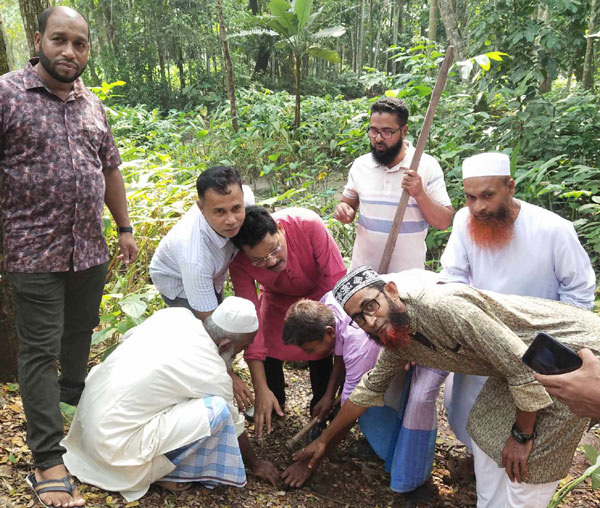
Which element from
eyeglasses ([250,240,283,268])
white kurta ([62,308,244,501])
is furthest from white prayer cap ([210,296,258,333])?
eyeglasses ([250,240,283,268])

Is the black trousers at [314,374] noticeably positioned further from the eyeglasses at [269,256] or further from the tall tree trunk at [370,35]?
the tall tree trunk at [370,35]

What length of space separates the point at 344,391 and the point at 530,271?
1.05 meters

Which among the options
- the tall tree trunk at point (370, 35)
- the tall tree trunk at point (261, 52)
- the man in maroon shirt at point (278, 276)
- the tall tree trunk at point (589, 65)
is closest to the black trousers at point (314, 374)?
the man in maroon shirt at point (278, 276)

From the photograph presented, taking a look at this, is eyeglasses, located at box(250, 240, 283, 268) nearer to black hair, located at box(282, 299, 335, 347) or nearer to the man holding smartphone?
black hair, located at box(282, 299, 335, 347)

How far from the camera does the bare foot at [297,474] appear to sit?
8.47 feet

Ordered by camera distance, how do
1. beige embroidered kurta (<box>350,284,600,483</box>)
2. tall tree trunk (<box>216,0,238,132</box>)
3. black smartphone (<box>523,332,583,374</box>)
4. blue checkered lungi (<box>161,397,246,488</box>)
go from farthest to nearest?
tall tree trunk (<box>216,0,238,132</box>)
blue checkered lungi (<box>161,397,246,488</box>)
beige embroidered kurta (<box>350,284,600,483</box>)
black smartphone (<box>523,332,583,374</box>)

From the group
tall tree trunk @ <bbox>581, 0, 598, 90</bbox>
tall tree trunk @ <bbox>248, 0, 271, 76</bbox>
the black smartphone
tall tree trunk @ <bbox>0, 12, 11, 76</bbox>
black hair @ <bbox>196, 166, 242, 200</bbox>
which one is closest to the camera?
the black smartphone

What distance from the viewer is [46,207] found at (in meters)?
2.12

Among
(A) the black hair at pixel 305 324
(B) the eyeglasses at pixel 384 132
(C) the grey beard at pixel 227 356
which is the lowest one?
(C) the grey beard at pixel 227 356

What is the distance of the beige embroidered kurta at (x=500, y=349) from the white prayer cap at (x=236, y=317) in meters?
0.61

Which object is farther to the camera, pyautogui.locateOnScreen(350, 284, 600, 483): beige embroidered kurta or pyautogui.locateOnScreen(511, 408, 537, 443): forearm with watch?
pyautogui.locateOnScreen(511, 408, 537, 443): forearm with watch

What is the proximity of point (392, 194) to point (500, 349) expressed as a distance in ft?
4.78

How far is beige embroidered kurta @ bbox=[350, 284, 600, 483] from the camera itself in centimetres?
190

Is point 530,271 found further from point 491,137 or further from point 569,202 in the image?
point 491,137
